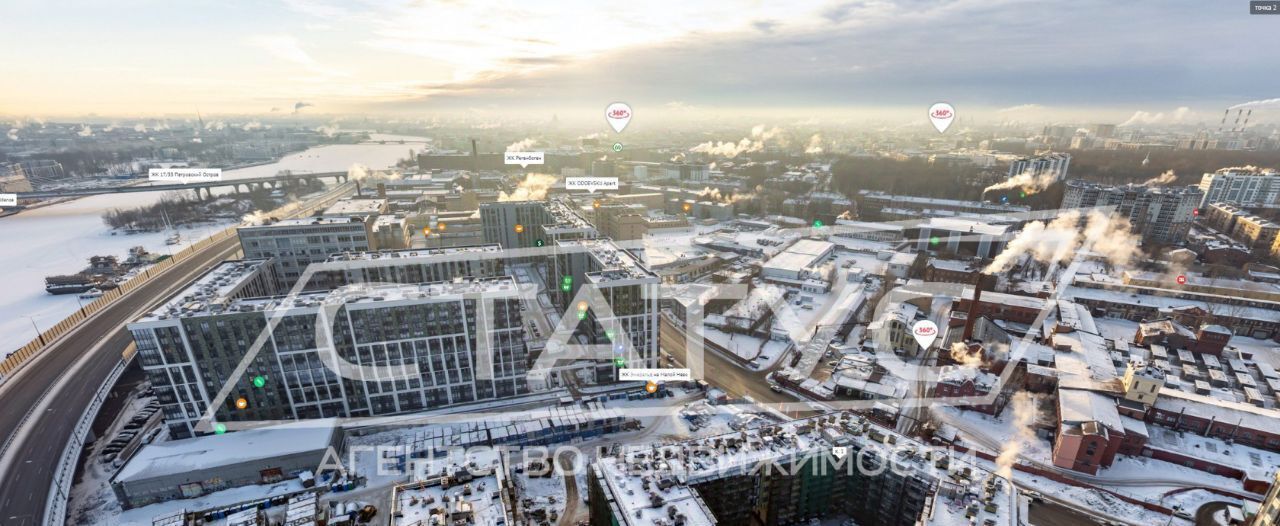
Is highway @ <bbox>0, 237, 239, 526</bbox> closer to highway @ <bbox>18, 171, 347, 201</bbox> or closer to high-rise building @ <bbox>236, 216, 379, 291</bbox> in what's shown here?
high-rise building @ <bbox>236, 216, 379, 291</bbox>

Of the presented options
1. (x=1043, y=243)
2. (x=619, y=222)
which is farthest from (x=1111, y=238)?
(x=619, y=222)

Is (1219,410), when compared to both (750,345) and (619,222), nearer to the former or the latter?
(750,345)

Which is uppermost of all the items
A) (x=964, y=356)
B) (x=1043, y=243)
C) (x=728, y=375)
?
(x=1043, y=243)

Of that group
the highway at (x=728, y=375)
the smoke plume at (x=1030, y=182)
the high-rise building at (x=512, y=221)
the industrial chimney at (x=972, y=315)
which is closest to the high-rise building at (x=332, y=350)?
the highway at (x=728, y=375)

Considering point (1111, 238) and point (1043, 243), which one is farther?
point (1111, 238)

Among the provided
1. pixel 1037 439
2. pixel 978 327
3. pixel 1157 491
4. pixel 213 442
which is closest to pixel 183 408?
pixel 213 442

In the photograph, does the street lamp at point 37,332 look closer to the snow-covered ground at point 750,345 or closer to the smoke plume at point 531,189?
the smoke plume at point 531,189

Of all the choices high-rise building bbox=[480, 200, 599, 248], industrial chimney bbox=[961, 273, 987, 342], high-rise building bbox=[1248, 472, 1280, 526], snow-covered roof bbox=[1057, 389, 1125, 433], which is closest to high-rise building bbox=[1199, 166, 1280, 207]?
industrial chimney bbox=[961, 273, 987, 342]
